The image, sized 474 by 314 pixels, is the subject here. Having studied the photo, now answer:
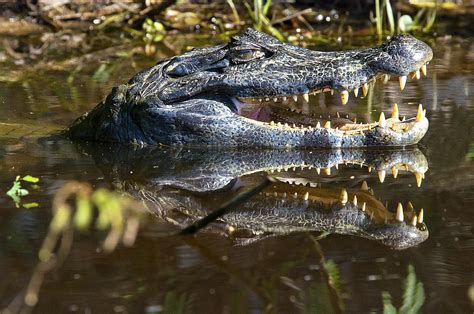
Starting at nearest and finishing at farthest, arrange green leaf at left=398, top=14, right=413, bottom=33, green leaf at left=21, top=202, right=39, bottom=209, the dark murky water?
the dark murky water < green leaf at left=21, top=202, right=39, bottom=209 < green leaf at left=398, top=14, right=413, bottom=33

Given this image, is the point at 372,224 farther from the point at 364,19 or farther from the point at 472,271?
the point at 364,19

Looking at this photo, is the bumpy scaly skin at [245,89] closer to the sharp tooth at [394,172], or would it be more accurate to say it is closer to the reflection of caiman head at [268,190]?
the reflection of caiman head at [268,190]

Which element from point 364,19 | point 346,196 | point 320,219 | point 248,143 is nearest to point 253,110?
point 248,143

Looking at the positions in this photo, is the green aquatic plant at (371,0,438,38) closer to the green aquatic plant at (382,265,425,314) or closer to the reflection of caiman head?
the reflection of caiman head

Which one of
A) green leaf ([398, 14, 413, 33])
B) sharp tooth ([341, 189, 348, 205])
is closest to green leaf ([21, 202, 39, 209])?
sharp tooth ([341, 189, 348, 205])

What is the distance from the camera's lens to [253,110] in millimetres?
7859

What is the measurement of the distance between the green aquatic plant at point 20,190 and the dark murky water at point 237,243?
6cm

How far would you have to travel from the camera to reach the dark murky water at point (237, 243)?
4.36 meters

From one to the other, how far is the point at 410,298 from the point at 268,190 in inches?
82.9

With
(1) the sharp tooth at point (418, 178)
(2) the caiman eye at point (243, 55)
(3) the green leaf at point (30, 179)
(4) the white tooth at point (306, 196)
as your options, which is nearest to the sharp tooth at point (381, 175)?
(1) the sharp tooth at point (418, 178)

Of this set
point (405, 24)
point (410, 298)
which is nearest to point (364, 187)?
point (410, 298)

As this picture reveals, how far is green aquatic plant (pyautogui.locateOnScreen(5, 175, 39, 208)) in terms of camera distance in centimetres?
612

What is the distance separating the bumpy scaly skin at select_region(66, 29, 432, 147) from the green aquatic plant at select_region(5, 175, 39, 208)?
125 cm

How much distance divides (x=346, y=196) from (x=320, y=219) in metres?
0.57
